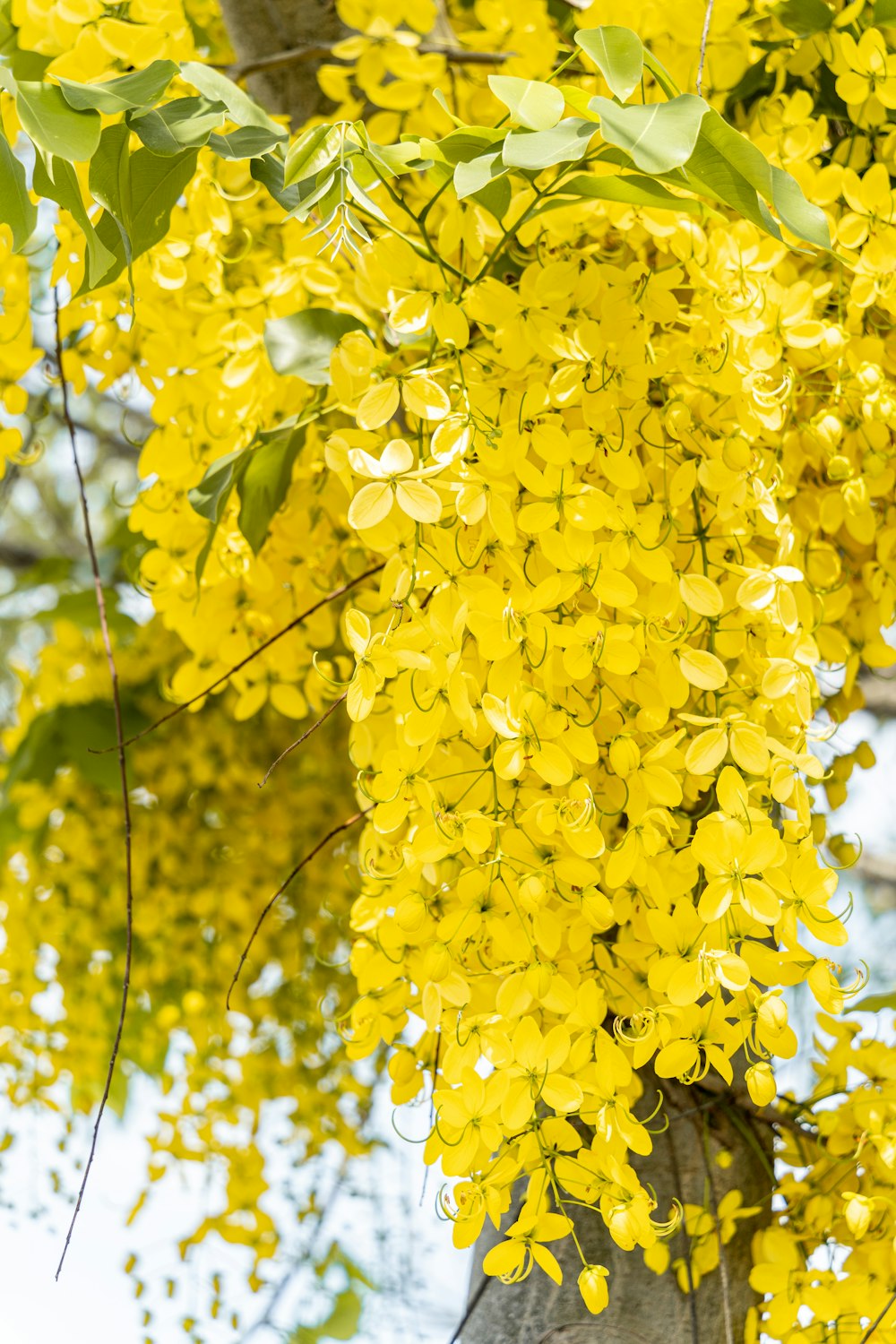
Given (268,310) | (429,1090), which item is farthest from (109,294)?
(429,1090)

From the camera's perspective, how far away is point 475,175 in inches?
14.1

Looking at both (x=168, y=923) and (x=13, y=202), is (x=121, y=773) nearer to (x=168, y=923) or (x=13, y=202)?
(x=13, y=202)

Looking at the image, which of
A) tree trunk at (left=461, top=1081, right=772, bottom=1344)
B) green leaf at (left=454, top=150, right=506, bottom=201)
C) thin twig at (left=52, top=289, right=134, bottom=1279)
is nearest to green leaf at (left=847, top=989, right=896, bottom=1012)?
tree trunk at (left=461, top=1081, right=772, bottom=1344)

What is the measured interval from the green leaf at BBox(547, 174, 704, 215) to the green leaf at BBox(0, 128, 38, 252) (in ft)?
0.59

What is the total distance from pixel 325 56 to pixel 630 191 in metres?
0.37

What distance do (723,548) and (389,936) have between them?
7.9 inches

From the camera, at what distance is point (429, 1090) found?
1.81 feet

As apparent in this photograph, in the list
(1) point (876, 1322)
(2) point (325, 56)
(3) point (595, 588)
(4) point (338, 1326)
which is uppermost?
(2) point (325, 56)

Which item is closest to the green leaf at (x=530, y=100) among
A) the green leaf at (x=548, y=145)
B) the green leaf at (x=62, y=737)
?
the green leaf at (x=548, y=145)

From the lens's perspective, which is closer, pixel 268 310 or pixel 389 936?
pixel 389 936

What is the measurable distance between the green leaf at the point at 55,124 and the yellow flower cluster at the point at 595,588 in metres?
0.11

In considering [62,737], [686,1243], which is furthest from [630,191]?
[62,737]

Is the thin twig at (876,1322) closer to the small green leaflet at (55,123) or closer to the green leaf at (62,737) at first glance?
the small green leaflet at (55,123)

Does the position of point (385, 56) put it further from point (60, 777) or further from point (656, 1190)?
point (60, 777)
